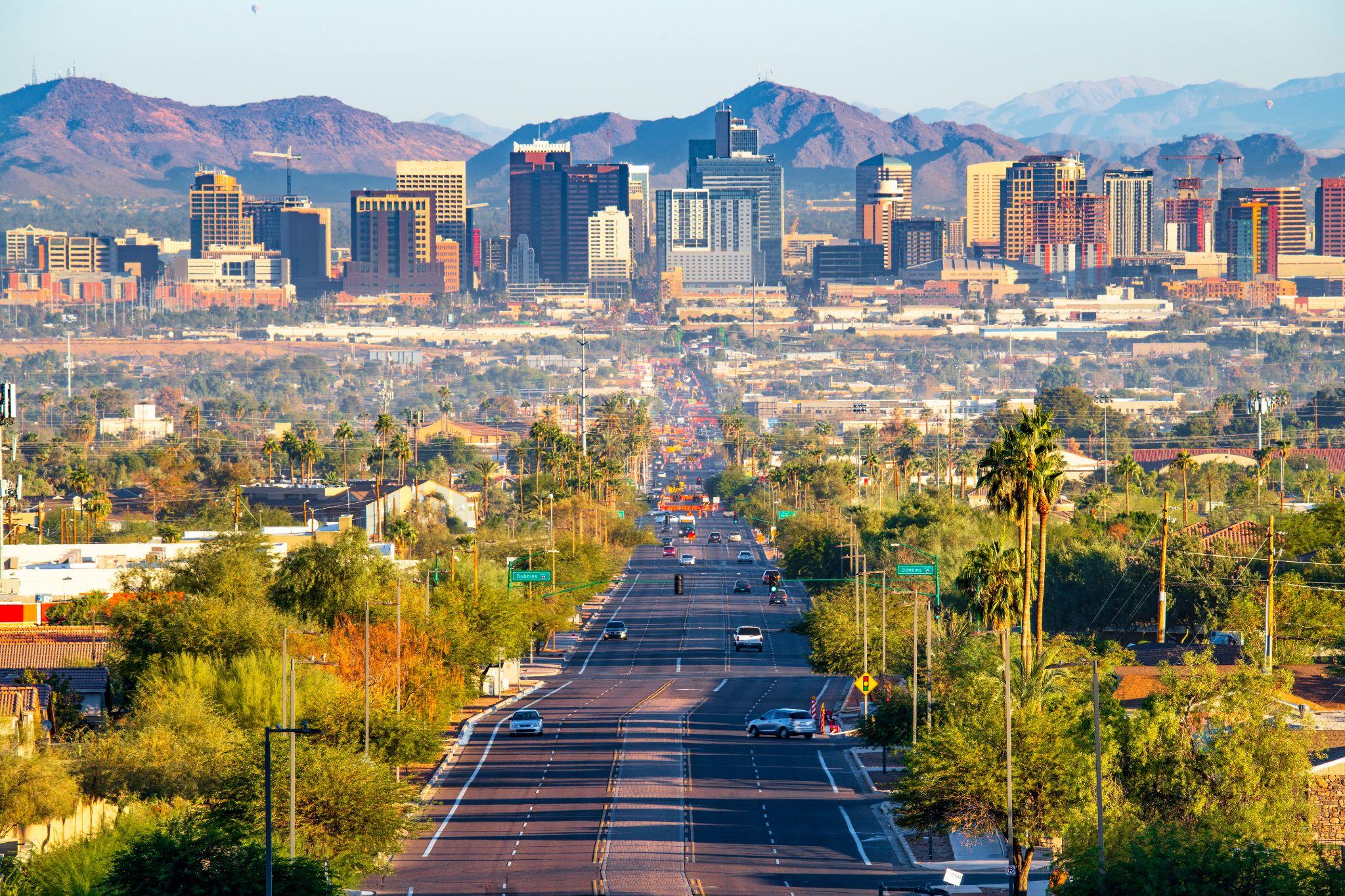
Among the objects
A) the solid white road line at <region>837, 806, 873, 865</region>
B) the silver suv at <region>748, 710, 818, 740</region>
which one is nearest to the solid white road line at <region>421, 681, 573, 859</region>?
the silver suv at <region>748, 710, 818, 740</region>

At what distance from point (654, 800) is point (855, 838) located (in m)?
7.93

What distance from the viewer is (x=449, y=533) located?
6555 inches

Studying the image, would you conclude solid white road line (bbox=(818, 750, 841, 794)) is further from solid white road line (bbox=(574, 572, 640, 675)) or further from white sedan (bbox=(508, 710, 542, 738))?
solid white road line (bbox=(574, 572, 640, 675))

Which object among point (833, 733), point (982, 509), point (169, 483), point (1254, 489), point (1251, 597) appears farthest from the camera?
point (169, 483)

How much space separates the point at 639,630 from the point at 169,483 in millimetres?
89108

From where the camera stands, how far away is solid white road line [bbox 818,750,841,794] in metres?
67.1

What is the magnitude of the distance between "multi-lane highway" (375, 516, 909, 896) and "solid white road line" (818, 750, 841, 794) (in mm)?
135

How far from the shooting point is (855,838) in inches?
2304

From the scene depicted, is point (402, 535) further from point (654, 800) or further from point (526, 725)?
point (654, 800)

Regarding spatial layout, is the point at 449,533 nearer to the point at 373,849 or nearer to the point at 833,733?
the point at 833,733

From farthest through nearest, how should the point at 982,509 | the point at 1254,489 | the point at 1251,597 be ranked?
1. the point at 1254,489
2. the point at 982,509
3. the point at 1251,597

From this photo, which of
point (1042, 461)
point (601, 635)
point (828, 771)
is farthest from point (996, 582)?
point (601, 635)

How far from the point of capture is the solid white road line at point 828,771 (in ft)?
220

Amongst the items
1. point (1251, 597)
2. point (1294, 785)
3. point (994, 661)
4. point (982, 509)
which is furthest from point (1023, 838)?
point (982, 509)
